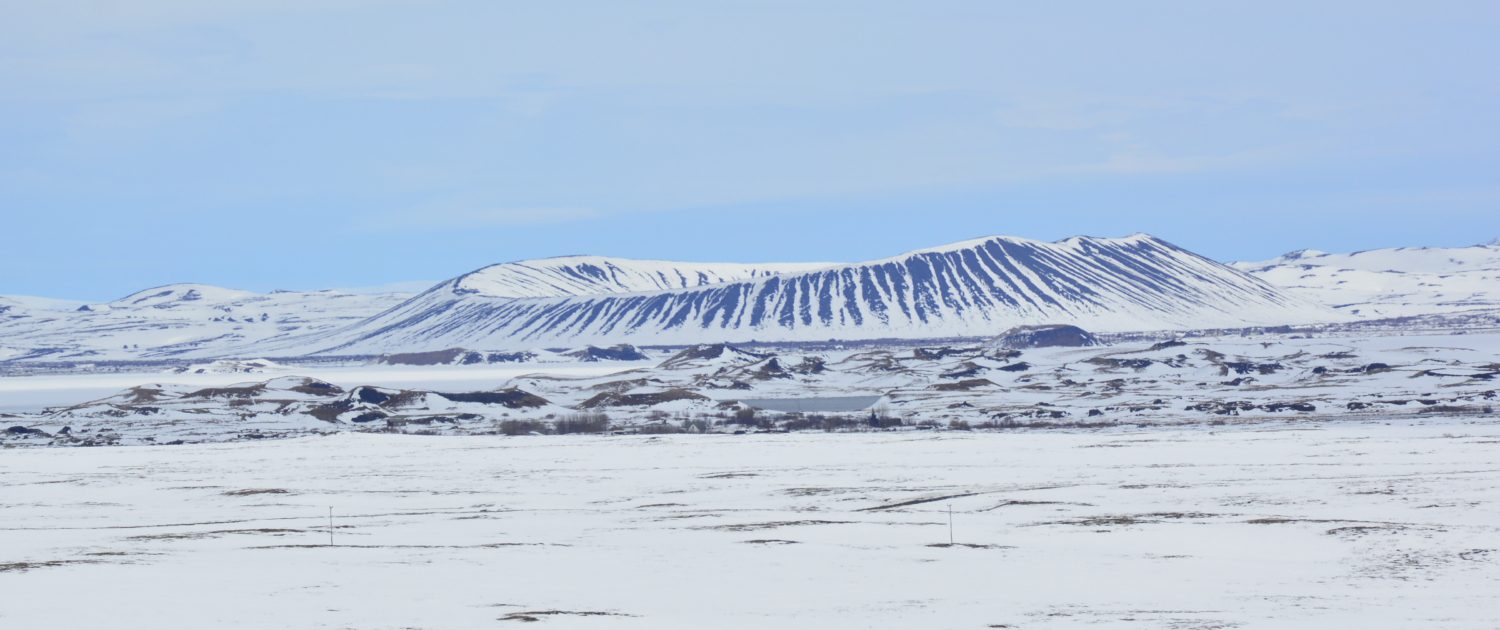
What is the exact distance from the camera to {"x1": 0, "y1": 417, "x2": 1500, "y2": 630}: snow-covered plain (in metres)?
19.7

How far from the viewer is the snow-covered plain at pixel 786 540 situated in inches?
774

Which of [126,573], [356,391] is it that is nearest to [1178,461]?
[126,573]

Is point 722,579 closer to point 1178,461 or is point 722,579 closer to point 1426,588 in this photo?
point 1426,588

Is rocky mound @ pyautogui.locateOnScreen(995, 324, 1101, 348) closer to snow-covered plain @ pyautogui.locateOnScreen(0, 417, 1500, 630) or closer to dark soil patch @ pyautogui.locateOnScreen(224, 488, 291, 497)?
snow-covered plain @ pyautogui.locateOnScreen(0, 417, 1500, 630)

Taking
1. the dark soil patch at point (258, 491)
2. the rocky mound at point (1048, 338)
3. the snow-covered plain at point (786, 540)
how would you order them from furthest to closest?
1. the rocky mound at point (1048, 338)
2. the dark soil patch at point (258, 491)
3. the snow-covered plain at point (786, 540)

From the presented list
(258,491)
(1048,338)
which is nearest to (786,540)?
(258,491)

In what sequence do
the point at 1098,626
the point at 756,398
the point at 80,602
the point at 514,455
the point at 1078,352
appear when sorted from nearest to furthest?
the point at 1098,626 → the point at 80,602 → the point at 514,455 → the point at 756,398 → the point at 1078,352

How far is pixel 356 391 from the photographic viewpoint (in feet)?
279

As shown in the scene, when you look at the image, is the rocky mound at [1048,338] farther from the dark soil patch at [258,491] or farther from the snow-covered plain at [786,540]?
the dark soil patch at [258,491]

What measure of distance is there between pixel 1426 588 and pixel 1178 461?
23380 millimetres

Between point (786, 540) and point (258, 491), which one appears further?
point (258, 491)

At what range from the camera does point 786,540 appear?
27.1 metres

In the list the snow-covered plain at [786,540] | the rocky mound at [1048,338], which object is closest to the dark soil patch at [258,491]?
Answer: the snow-covered plain at [786,540]

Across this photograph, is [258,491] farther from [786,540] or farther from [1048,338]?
[1048,338]
